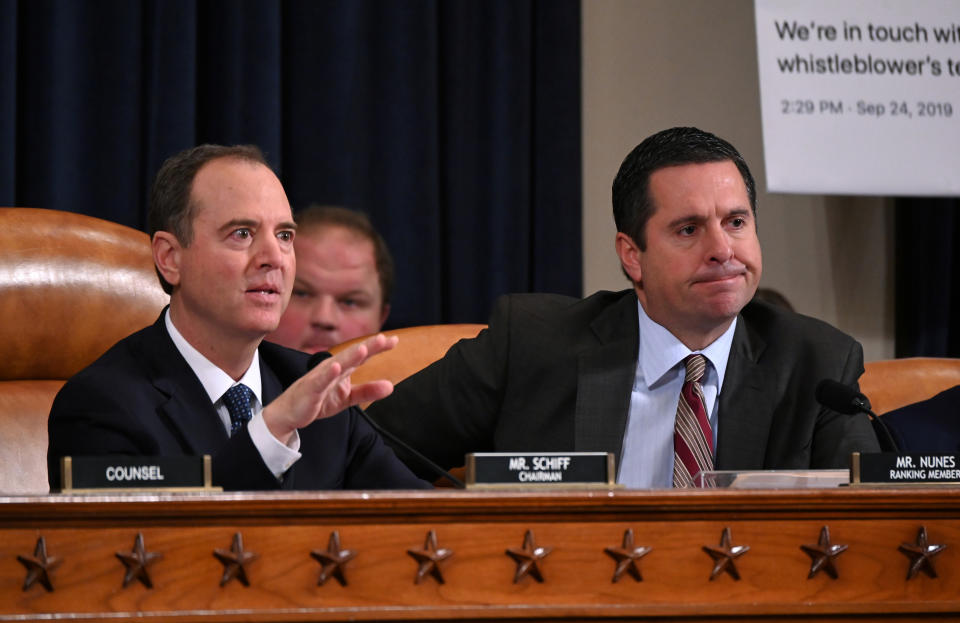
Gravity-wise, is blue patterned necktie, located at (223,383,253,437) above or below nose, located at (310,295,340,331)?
below

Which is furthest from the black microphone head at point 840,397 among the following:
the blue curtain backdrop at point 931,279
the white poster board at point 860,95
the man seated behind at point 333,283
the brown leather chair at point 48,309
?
the blue curtain backdrop at point 931,279

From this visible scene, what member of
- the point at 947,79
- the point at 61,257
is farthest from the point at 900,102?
the point at 61,257

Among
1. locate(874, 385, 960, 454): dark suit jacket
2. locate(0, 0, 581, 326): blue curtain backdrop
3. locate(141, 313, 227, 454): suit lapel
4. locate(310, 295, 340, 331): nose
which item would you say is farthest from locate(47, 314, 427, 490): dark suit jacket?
locate(0, 0, 581, 326): blue curtain backdrop

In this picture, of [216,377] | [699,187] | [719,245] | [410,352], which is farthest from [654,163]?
[216,377]

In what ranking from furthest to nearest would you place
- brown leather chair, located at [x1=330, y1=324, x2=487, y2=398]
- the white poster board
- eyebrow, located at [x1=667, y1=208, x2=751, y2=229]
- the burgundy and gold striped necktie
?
the white poster board
brown leather chair, located at [x1=330, y1=324, x2=487, y2=398]
eyebrow, located at [x1=667, y1=208, x2=751, y2=229]
the burgundy and gold striped necktie

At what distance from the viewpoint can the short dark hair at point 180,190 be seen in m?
1.70

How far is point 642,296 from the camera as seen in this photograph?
201cm

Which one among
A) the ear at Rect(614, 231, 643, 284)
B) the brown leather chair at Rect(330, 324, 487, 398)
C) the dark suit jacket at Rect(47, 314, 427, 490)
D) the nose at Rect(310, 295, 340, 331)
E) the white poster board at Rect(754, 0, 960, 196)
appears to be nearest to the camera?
the dark suit jacket at Rect(47, 314, 427, 490)

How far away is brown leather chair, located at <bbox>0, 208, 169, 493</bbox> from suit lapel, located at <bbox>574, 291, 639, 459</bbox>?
748 millimetres

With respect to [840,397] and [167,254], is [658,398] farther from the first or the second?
[167,254]

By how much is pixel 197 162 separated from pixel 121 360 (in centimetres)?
31

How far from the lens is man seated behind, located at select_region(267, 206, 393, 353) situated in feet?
9.07

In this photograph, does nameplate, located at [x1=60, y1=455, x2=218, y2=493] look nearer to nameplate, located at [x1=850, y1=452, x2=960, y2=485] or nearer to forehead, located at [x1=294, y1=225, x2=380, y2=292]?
nameplate, located at [x1=850, y1=452, x2=960, y2=485]

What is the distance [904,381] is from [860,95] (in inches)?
42.9
